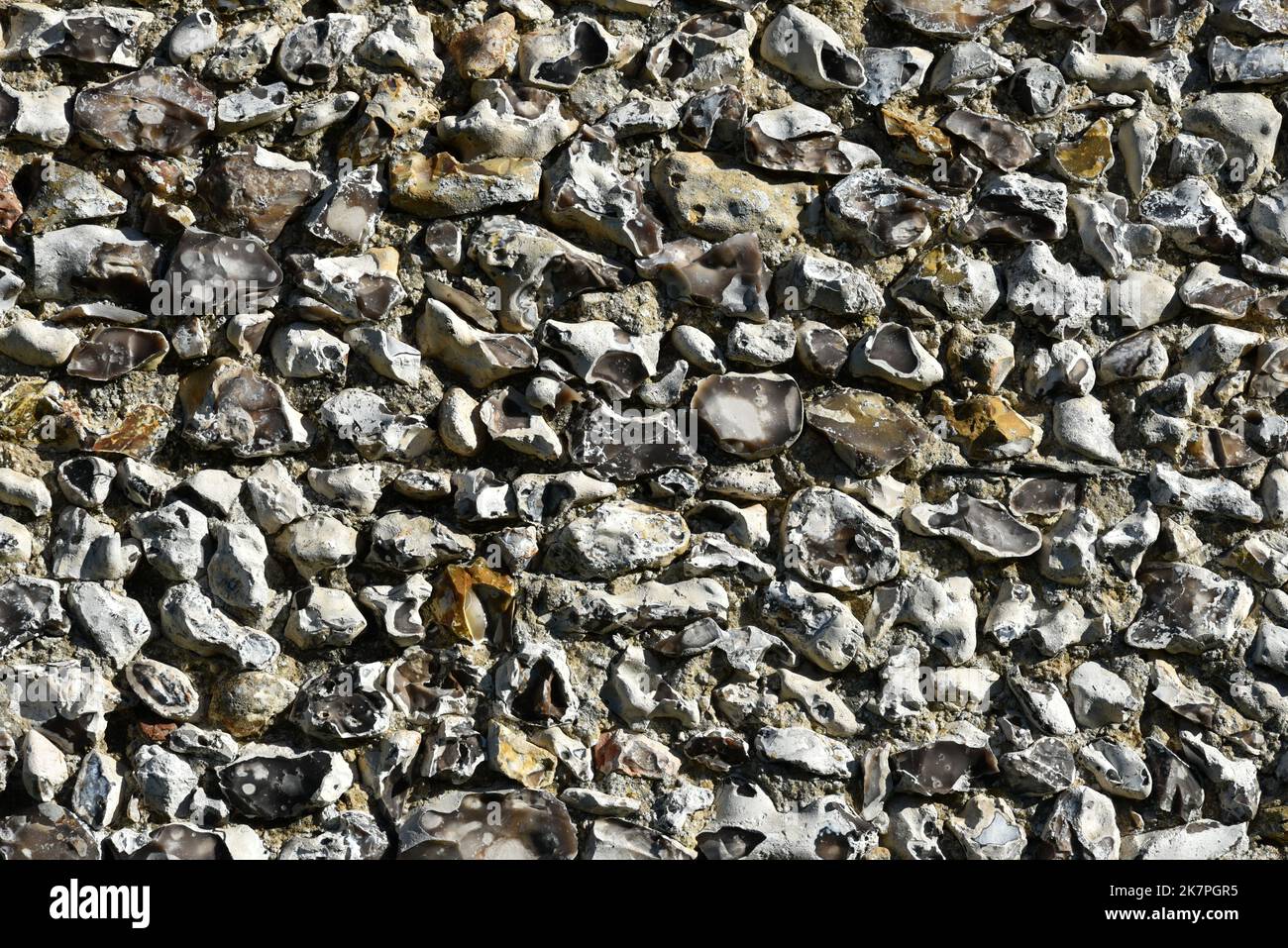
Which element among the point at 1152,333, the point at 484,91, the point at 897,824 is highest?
the point at 484,91

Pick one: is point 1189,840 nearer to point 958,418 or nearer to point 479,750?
point 958,418

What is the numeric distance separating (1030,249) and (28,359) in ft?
3.72

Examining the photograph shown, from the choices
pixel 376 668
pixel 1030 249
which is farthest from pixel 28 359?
pixel 1030 249

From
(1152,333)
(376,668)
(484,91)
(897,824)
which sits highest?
(484,91)

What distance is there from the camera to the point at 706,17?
4.54ft

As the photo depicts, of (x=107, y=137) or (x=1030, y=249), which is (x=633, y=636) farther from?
(x=107, y=137)

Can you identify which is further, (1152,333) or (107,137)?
(1152,333)

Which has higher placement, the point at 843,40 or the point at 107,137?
the point at 843,40

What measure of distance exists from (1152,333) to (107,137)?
121 cm

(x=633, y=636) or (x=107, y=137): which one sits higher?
(x=107, y=137)

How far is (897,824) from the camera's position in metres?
1.32

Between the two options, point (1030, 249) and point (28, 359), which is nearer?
point (28, 359)

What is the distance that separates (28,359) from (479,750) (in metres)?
0.64

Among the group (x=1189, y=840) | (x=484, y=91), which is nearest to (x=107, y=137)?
(x=484, y=91)
